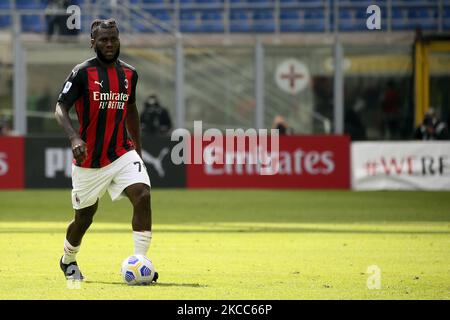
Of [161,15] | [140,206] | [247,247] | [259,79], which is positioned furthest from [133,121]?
[161,15]

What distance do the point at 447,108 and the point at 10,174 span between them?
11191 millimetres

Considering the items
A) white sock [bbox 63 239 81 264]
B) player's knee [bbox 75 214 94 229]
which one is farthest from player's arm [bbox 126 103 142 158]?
white sock [bbox 63 239 81 264]

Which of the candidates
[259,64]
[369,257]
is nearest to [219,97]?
[259,64]

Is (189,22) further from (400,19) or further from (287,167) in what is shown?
(287,167)

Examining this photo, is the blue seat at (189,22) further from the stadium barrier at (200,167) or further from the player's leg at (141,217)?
the player's leg at (141,217)

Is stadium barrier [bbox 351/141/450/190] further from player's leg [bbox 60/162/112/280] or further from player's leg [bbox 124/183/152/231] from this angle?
player's leg [bbox 124/183/152/231]

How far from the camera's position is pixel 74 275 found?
32.3ft

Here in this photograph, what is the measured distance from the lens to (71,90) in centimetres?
963

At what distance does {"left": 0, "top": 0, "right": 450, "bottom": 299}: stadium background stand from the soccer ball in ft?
16.5

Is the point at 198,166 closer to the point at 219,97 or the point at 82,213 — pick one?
the point at 219,97

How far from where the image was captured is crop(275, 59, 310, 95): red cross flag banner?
27.6 meters

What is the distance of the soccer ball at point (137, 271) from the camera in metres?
9.40

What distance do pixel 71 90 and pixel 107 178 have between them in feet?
2.80

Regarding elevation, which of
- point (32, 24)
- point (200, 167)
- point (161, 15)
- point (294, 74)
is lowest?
point (200, 167)
